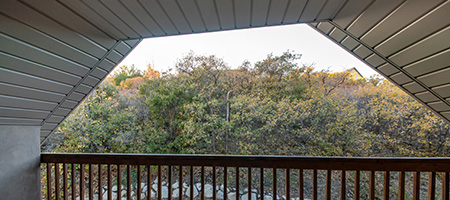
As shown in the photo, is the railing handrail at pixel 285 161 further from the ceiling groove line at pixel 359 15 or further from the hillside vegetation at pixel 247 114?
the hillside vegetation at pixel 247 114

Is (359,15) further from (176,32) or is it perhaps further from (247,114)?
(247,114)

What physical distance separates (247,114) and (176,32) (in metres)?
3.58

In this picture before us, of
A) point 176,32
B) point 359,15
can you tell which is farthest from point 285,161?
point 176,32

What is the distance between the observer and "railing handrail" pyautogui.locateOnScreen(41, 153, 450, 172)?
161 centimetres

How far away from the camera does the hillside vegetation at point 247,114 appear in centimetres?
457

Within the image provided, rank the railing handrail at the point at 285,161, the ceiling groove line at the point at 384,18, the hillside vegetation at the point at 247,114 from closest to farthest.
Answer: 1. the ceiling groove line at the point at 384,18
2. the railing handrail at the point at 285,161
3. the hillside vegetation at the point at 247,114

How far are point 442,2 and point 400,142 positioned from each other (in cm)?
452

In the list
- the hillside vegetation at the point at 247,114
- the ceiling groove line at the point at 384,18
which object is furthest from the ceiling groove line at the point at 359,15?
the hillside vegetation at the point at 247,114

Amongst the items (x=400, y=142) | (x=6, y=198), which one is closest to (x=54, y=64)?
(x=6, y=198)

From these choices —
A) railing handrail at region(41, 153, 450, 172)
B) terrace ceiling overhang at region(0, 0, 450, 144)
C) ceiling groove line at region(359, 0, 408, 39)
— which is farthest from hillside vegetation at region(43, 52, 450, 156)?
ceiling groove line at region(359, 0, 408, 39)

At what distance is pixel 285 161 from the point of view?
5.66ft

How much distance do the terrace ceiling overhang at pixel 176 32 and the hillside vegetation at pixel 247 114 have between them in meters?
2.87

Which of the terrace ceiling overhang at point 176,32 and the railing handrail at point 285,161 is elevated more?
the terrace ceiling overhang at point 176,32

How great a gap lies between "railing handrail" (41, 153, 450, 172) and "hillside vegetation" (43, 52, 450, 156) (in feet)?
10.4
